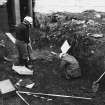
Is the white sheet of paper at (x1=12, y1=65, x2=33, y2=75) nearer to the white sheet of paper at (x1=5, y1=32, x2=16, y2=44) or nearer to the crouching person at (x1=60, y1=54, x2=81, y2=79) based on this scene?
the crouching person at (x1=60, y1=54, x2=81, y2=79)

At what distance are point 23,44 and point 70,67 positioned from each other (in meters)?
1.72

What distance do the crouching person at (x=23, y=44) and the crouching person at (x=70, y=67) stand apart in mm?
1059

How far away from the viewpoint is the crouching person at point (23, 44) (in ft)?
25.2

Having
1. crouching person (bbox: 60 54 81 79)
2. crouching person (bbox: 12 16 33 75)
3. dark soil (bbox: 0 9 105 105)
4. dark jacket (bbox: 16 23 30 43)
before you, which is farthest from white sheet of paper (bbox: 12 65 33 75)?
crouching person (bbox: 60 54 81 79)

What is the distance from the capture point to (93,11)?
10.0m

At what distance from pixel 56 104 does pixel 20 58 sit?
2433 millimetres

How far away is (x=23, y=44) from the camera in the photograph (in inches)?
310

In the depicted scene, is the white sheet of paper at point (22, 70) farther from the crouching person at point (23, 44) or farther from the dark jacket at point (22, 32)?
the dark jacket at point (22, 32)

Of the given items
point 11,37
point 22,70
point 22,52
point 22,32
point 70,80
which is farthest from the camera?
point 11,37

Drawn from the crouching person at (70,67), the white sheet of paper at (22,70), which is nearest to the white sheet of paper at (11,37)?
the white sheet of paper at (22,70)

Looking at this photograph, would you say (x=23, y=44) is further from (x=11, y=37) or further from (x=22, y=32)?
(x=11, y=37)

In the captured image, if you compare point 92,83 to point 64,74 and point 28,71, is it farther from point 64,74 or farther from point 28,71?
point 28,71

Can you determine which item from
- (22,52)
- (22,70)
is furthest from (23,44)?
(22,70)

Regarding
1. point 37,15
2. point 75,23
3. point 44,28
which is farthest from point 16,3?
point 75,23
